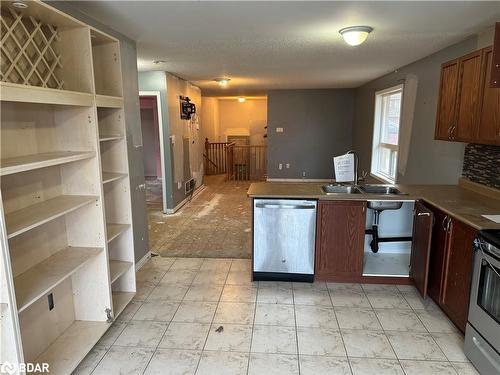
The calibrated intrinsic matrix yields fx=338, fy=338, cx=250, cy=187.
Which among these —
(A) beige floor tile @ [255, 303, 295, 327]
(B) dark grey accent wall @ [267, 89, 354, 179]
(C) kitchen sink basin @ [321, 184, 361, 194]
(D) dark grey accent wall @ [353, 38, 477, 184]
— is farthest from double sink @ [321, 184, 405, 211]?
(B) dark grey accent wall @ [267, 89, 354, 179]

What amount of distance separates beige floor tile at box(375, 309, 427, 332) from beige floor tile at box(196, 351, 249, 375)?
107cm

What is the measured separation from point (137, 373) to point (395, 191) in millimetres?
2531

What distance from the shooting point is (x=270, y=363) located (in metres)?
2.05

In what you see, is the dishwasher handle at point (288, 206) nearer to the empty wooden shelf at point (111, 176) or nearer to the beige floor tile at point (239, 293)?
the beige floor tile at point (239, 293)

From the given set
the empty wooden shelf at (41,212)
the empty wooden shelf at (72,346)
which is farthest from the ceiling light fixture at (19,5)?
the empty wooden shelf at (72,346)

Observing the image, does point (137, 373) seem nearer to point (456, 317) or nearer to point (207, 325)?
point (207, 325)

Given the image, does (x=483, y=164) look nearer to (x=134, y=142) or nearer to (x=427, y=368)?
(x=427, y=368)

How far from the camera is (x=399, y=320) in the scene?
2502 mm

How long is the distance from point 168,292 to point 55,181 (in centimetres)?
134

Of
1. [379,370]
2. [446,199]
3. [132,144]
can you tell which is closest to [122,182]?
[132,144]

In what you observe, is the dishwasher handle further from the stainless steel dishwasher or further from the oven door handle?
the oven door handle

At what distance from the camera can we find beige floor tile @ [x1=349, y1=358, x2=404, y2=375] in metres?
1.98

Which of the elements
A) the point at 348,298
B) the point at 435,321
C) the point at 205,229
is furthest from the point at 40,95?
the point at 205,229

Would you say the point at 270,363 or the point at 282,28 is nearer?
the point at 270,363
